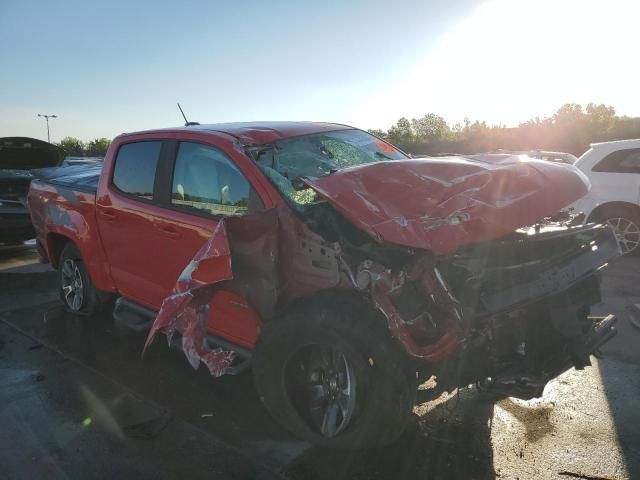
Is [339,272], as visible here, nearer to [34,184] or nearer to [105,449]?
[105,449]

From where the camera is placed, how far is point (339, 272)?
278cm

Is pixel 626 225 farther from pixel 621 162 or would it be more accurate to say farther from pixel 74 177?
pixel 74 177

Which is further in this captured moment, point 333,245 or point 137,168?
point 137,168

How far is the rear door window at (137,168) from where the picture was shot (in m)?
4.19

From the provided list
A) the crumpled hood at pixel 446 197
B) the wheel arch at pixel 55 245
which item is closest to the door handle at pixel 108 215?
the wheel arch at pixel 55 245

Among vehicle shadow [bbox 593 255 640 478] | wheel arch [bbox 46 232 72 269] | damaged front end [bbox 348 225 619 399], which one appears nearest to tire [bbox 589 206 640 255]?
vehicle shadow [bbox 593 255 640 478]

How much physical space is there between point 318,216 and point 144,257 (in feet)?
5.98

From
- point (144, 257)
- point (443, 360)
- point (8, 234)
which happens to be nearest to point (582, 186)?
point (443, 360)

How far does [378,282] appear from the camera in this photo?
2623 millimetres

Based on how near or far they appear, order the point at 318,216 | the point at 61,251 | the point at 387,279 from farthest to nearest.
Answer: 1. the point at 61,251
2. the point at 318,216
3. the point at 387,279

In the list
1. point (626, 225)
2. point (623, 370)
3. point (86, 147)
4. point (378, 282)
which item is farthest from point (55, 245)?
point (86, 147)

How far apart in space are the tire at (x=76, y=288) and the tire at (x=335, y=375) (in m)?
2.74

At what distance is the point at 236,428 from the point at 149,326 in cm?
129

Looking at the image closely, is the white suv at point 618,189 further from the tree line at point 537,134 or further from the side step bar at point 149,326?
the tree line at point 537,134
